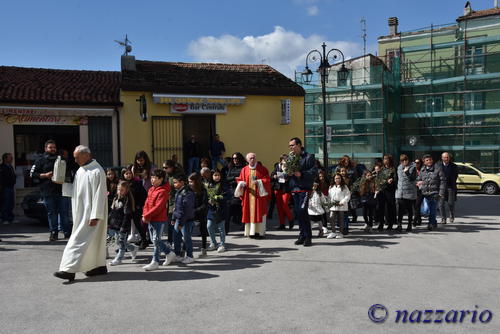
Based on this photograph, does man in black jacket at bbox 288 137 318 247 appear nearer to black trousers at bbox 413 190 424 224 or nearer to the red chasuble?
the red chasuble

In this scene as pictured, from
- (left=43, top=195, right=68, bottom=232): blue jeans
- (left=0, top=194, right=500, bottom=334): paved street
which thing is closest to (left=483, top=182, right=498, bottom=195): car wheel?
(left=0, top=194, right=500, bottom=334): paved street

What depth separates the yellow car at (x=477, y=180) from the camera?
2144 cm

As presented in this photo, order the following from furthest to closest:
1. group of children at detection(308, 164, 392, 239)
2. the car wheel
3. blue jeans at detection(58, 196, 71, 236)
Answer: the car wheel, blue jeans at detection(58, 196, 71, 236), group of children at detection(308, 164, 392, 239)

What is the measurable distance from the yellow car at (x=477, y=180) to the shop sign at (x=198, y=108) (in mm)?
12615

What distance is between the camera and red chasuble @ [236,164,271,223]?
31.3 feet

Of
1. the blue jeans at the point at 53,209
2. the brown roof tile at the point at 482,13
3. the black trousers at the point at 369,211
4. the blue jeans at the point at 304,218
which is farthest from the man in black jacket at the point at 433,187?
the brown roof tile at the point at 482,13

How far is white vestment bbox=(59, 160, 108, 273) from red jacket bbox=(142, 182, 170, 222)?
2.32 feet

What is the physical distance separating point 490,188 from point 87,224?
20.5 meters

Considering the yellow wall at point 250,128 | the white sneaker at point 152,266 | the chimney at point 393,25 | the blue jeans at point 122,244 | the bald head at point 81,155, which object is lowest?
the white sneaker at point 152,266

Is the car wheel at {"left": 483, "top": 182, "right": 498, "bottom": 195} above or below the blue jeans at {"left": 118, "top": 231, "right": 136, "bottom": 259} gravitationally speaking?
below

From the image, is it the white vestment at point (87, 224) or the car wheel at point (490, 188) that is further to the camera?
the car wheel at point (490, 188)

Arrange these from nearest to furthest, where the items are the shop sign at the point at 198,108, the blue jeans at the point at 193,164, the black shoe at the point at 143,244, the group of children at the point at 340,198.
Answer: the black shoe at the point at 143,244
the group of children at the point at 340,198
the blue jeans at the point at 193,164
the shop sign at the point at 198,108

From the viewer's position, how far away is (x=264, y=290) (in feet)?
18.3

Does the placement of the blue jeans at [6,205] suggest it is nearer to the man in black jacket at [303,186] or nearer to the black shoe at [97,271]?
the black shoe at [97,271]
